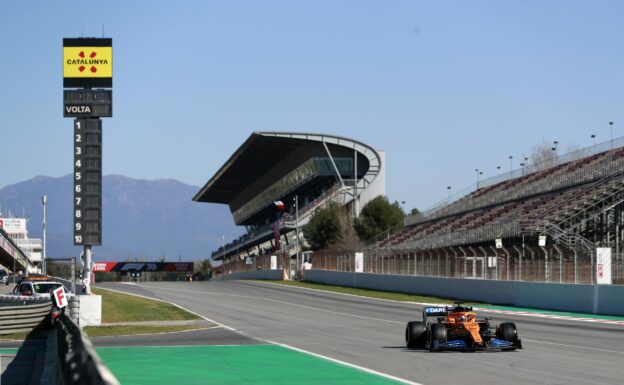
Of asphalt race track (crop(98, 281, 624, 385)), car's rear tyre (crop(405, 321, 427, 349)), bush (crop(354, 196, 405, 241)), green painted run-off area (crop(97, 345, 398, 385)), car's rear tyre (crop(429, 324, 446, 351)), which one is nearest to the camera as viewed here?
green painted run-off area (crop(97, 345, 398, 385))

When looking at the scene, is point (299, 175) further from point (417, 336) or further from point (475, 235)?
point (417, 336)

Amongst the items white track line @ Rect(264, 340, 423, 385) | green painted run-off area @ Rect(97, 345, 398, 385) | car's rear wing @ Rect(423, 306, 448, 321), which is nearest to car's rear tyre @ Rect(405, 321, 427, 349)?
car's rear wing @ Rect(423, 306, 448, 321)

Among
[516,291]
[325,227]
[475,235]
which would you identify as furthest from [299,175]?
[516,291]

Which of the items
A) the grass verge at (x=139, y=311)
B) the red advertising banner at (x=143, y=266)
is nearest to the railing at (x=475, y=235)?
the grass verge at (x=139, y=311)

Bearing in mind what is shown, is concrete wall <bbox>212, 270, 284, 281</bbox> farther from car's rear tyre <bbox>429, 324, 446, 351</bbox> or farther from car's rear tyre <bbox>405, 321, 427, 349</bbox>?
car's rear tyre <bbox>429, 324, 446, 351</bbox>

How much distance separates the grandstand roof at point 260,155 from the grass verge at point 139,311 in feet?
161

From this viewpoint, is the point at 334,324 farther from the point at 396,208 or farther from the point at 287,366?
the point at 396,208

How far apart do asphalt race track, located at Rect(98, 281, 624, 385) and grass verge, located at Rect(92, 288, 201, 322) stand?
966 mm

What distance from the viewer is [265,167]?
11281 cm

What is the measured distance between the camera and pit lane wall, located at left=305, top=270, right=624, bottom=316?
3456 centimetres

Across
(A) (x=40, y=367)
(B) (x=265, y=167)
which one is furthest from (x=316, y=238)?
(A) (x=40, y=367)

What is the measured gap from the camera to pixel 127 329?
2739 centimetres

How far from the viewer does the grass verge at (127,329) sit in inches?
1027

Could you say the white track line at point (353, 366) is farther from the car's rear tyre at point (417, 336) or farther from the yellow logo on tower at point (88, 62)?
the yellow logo on tower at point (88, 62)
